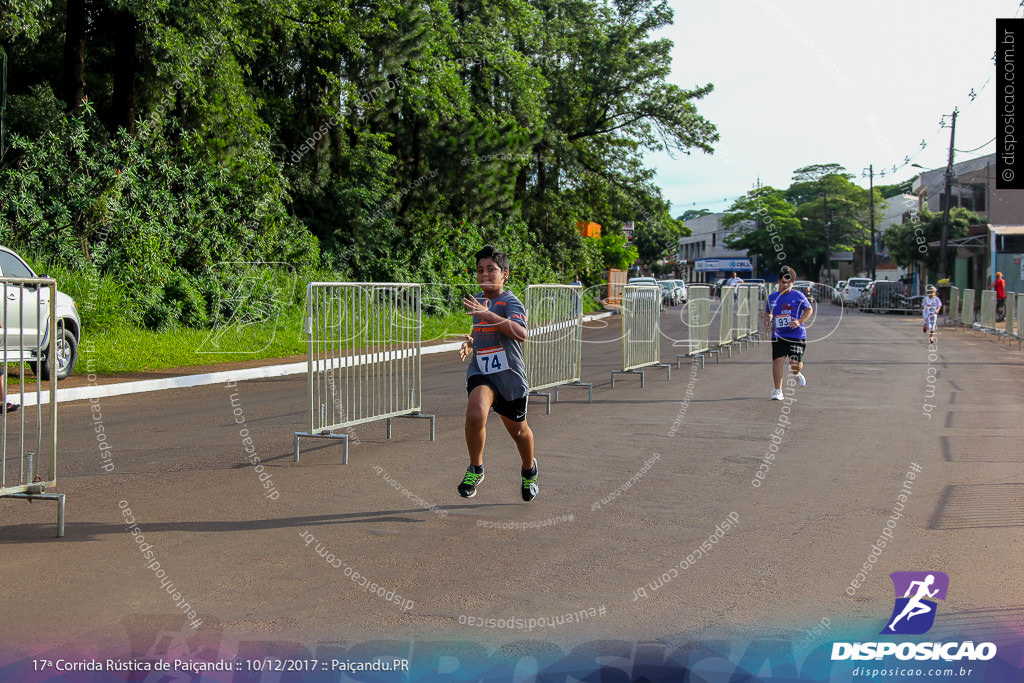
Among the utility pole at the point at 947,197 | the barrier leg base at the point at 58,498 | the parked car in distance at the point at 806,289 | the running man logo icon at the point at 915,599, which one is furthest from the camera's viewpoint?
the utility pole at the point at 947,197

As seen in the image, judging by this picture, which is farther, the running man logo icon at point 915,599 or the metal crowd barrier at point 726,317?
the metal crowd barrier at point 726,317

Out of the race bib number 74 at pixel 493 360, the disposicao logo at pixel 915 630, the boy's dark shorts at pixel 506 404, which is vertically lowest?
the disposicao logo at pixel 915 630

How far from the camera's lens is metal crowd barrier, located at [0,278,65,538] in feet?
19.3

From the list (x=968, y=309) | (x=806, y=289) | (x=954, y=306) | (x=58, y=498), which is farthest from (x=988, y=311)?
(x=58, y=498)

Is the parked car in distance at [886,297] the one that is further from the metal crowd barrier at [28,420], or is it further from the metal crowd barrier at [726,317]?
the metal crowd barrier at [28,420]

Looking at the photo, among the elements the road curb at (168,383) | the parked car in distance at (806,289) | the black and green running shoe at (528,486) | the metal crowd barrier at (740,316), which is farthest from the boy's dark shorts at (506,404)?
the parked car in distance at (806,289)

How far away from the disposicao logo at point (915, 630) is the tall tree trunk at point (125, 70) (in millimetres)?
18727

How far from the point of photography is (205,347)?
17.7m

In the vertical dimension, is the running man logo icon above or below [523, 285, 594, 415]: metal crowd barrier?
below

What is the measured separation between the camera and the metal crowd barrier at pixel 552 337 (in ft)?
40.4

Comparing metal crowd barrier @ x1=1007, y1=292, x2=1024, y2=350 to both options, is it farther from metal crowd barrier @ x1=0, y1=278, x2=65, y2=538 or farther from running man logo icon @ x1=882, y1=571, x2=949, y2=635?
metal crowd barrier @ x1=0, y1=278, x2=65, y2=538

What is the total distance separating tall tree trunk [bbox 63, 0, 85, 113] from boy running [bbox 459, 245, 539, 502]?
15.3 m

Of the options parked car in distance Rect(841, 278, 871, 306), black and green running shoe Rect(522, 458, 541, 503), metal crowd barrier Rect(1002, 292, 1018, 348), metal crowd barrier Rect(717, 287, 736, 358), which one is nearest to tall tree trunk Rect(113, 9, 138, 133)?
metal crowd barrier Rect(717, 287, 736, 358)

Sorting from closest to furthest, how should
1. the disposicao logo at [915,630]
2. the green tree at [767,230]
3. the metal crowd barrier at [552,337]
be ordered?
1. the disposicao logo at [915,630]
2. the metal crowd barrier at [552,337]
3. the green tree at [767,230]
